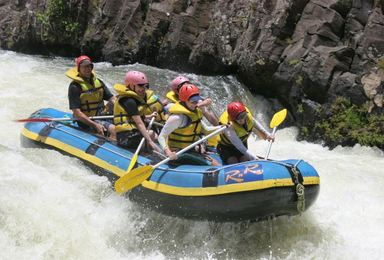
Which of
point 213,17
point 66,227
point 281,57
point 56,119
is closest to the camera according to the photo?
point 66,227

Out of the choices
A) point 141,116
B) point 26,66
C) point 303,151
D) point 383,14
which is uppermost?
point 383,14

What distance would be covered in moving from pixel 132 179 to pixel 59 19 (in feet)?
35.3

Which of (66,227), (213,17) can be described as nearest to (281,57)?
(213,17)

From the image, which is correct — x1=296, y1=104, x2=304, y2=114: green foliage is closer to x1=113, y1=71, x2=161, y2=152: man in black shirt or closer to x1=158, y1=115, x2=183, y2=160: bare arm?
x1=113, y1=71, x2=161, y2=152: man in black shirt

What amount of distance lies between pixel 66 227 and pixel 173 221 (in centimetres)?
110

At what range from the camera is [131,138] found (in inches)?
238

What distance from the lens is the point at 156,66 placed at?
12.8 metres

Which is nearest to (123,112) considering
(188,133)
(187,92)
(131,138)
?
(131,138)

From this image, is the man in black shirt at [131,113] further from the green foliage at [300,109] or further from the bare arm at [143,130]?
the green foliage at [300,109]

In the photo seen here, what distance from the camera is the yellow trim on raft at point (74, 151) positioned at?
5870 mm

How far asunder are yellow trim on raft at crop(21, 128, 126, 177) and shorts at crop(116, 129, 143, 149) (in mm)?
335

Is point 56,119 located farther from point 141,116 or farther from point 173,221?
point 173,221

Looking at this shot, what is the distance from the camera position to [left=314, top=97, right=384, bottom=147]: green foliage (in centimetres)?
800

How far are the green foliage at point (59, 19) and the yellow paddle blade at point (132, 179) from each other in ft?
33.8
